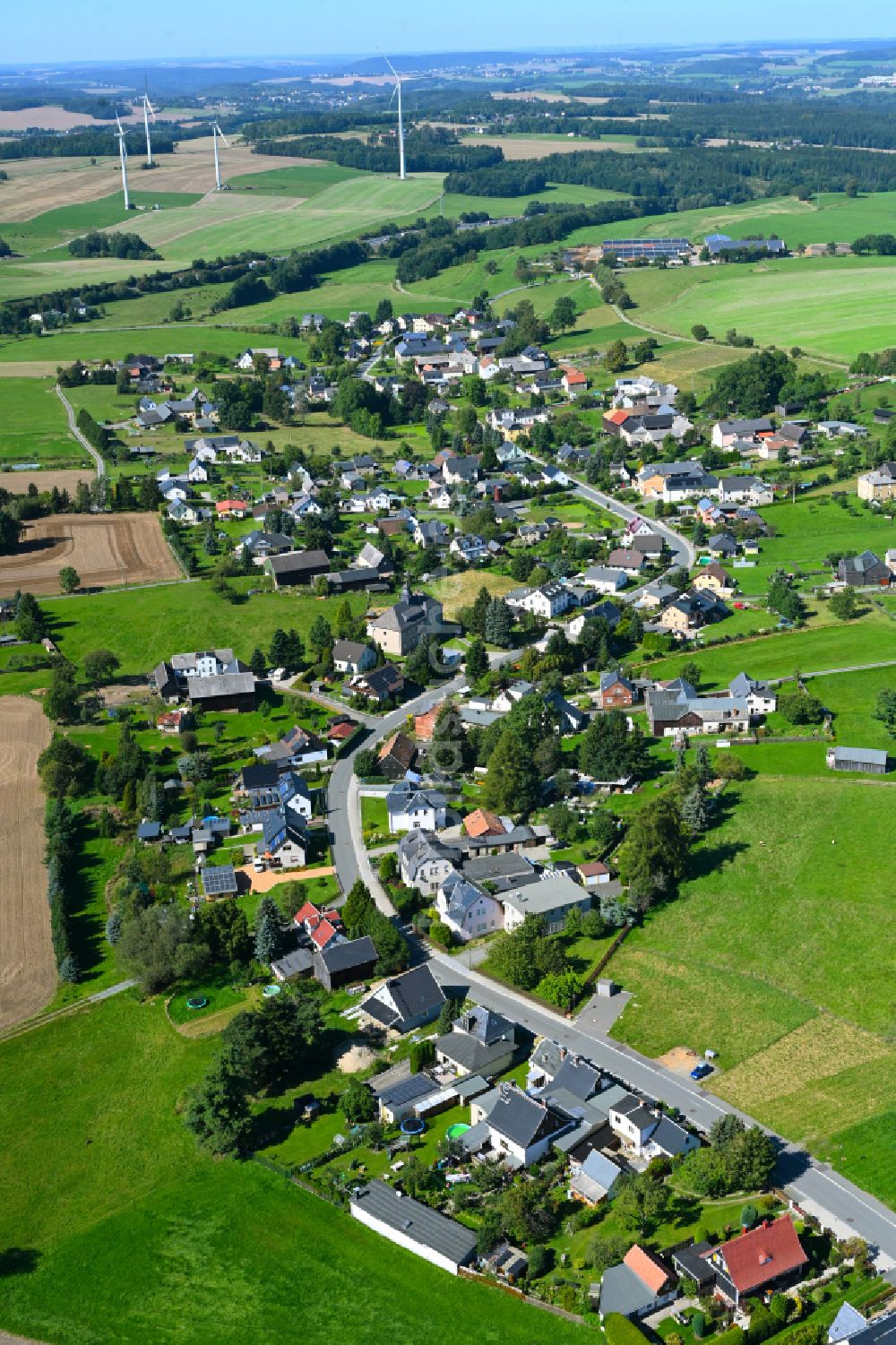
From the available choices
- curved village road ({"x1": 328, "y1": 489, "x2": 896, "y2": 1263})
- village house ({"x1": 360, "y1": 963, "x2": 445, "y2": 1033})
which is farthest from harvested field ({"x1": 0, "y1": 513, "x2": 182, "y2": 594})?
village house ({"x1": 360, "y1": 963, "x2": 445, "y2": 1033})

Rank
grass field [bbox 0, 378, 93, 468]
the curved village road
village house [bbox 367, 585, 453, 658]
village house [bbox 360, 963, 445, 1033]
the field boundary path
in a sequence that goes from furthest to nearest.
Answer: grass field [bbox 0, 378, 93, 468] → the field boundary path → village house [bbox 367, 585, 453, 658] → village house [bbox 360, 963, 445, 1033] → the curved village road

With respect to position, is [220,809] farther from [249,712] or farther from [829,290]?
[829,290]

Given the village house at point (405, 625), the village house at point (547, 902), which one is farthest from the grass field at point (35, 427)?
the village house at point (547, 902)

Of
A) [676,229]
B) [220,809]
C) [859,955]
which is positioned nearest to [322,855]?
[220,809]

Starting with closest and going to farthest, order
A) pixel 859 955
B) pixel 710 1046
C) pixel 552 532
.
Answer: pixel 710 1046 < pixel 859 955 < pixel 552 532

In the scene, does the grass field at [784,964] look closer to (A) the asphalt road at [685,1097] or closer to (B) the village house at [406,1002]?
(A) the asphalt road at [685,1097]

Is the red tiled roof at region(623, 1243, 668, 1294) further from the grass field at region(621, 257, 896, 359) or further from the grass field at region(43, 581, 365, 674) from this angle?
the grass field at region(621, 257, 896, 359)
